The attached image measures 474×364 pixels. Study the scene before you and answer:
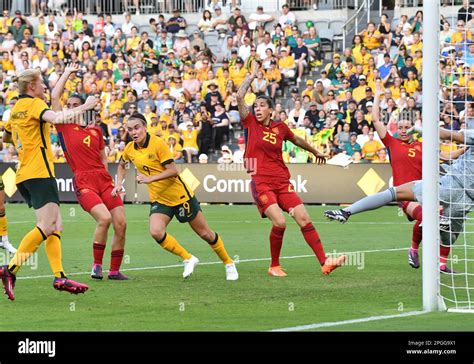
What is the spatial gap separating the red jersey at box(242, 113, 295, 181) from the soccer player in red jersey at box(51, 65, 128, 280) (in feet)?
5.80

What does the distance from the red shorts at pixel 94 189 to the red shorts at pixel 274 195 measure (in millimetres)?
1748

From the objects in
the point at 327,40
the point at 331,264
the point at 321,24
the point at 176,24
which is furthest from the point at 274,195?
the point at 176,24

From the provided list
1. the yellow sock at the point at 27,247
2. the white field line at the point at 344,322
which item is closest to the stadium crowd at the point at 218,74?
the yellow sock at the point at 27,247

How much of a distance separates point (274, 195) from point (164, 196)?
142 cm

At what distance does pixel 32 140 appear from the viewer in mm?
12086

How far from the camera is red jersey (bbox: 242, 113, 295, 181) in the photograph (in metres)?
14.8

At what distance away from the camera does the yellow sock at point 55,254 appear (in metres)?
12.1

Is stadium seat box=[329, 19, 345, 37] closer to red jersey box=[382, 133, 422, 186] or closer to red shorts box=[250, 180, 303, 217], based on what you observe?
red jersey box=[382, 133, 422, 186]

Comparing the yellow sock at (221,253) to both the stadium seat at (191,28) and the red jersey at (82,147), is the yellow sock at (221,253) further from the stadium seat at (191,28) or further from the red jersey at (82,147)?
the stadium seat at (191,28)

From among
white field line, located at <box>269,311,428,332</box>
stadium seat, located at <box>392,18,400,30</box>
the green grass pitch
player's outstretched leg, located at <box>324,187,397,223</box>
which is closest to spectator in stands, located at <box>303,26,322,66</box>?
stadium seat, located at <box>392,18,400,30</box>

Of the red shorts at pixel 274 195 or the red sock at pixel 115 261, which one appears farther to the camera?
the red shorts at pixel 274 195

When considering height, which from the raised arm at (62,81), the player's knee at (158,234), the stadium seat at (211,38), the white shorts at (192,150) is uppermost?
the stadium seat at (211,38)
